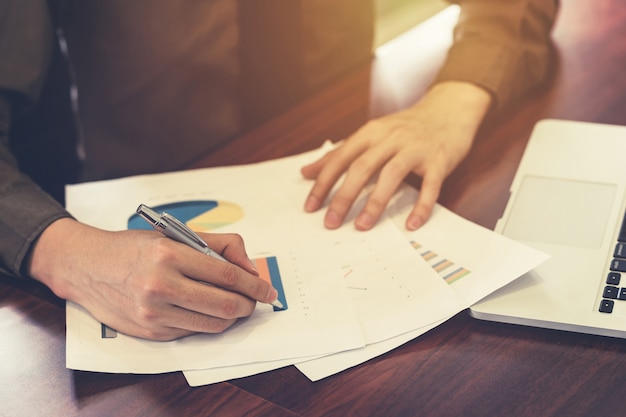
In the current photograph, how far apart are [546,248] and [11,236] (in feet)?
Answer: 2.00

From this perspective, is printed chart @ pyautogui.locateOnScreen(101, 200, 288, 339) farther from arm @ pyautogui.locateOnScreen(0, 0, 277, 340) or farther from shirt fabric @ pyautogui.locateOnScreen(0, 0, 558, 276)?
shirt fabric @ pyautogui.locateOnScreen(0, 0, 558, 276)

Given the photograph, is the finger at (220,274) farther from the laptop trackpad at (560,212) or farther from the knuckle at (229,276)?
the laptop trackpad at (560,212)

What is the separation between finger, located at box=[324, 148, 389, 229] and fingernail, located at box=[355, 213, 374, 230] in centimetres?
2

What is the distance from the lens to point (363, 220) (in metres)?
0.95

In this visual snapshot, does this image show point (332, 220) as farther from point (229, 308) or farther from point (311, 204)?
point (229, 308)

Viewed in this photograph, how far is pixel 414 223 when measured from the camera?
3.10 ft

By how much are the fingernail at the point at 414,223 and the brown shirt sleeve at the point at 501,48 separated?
1.09ft

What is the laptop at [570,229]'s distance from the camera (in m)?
0.80

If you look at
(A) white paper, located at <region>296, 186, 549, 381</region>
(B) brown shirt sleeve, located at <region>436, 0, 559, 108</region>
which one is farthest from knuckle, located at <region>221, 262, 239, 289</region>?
(B) brown shirt sleeve, located at <region>436, 0, 559, 108</region>

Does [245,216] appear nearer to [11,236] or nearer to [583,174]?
[11,236]

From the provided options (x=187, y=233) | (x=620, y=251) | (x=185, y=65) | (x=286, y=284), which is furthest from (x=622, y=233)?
(x=185, y=65)

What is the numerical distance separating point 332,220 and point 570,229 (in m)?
0.28

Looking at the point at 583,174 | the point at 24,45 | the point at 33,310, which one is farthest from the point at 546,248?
the point at 24,45

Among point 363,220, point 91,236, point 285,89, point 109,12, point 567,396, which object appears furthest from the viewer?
point 285,89
